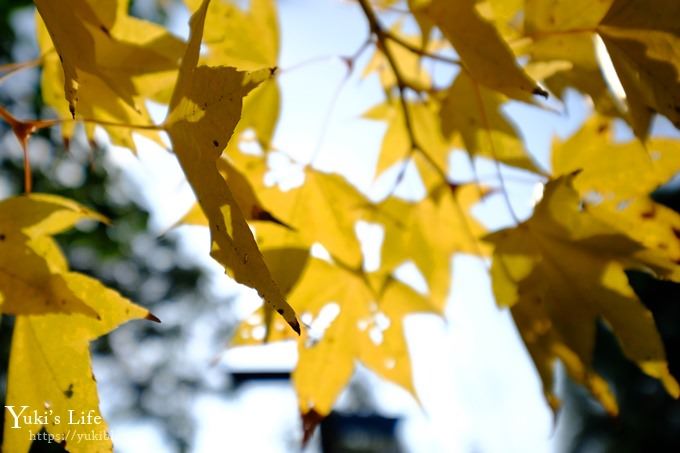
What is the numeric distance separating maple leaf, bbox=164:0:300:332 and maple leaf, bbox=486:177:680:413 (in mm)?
188

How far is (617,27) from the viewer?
288 mm

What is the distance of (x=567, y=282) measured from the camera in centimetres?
36

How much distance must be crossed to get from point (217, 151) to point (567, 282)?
0.76 ft

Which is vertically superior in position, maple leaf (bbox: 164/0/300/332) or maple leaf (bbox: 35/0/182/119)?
maple leaf (bbox: 35/0/182/119)

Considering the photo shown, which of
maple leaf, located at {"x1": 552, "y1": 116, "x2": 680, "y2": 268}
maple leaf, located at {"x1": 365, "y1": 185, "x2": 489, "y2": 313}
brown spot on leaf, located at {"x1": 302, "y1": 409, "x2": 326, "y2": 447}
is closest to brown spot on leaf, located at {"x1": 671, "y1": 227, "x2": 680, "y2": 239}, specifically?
maple leaf, located at {"x1": 552, "y1": 116, "x2": 680, "y2": 268}

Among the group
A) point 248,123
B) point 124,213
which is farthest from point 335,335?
point 124,213

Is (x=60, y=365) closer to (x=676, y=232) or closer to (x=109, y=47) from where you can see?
(x=109, y=47)

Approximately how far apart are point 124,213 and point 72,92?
2.90m

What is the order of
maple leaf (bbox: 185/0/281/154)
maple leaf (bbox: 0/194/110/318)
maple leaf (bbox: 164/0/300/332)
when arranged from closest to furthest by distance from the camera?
maple leaf (bbox: 164/0/300/332) < maple leaf (bbox: 0/194/110/318) < maple leaf (bbox: 185/0/281/154)

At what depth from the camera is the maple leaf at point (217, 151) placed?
19 cm

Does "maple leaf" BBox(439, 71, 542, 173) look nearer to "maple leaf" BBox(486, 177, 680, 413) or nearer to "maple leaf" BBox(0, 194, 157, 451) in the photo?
"maple leaf" BBox(486, 177, 680, 413)

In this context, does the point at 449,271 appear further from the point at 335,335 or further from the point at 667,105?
the point at 667,105

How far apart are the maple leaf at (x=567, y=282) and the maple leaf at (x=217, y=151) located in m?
0.19

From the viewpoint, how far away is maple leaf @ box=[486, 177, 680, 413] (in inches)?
13.2
